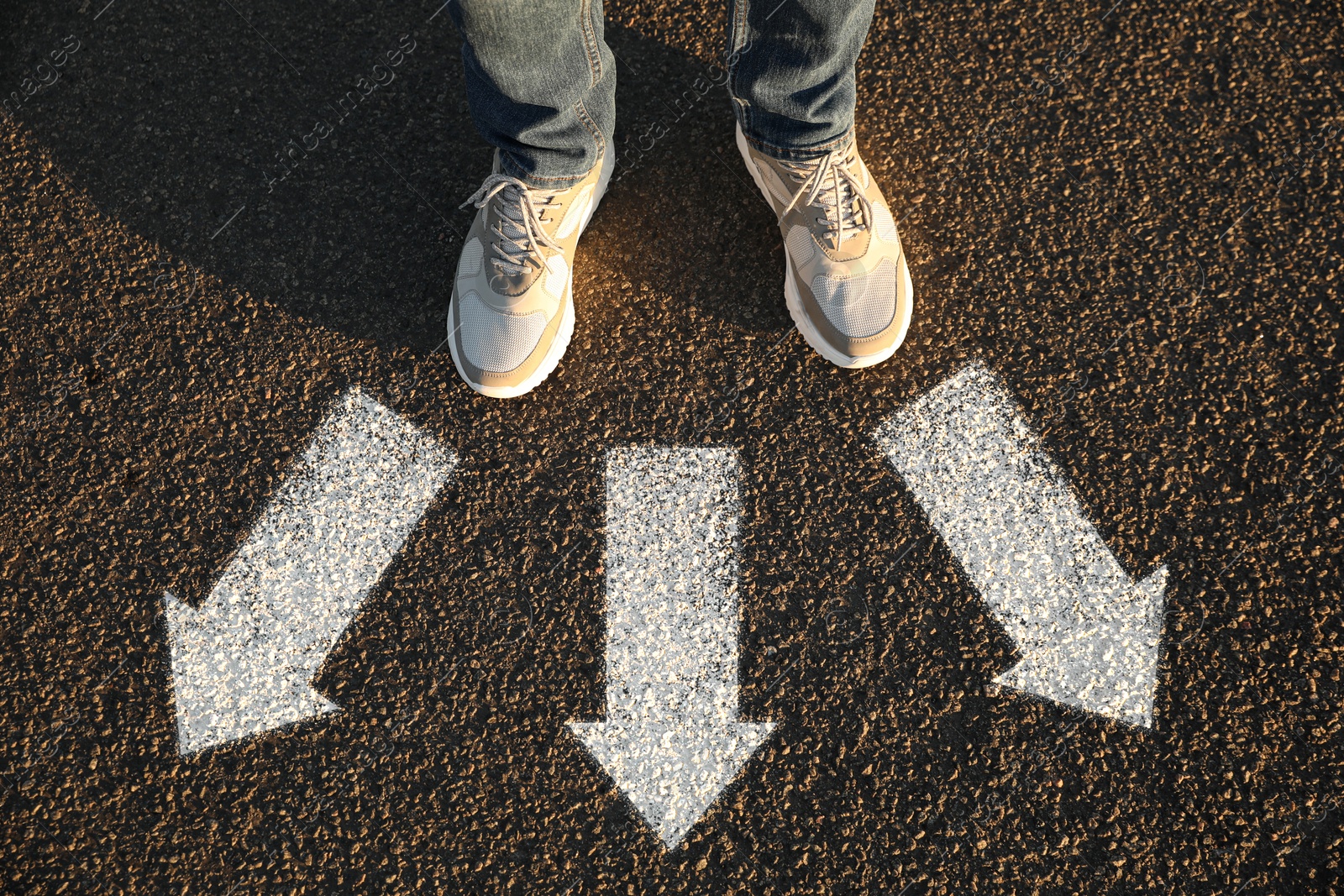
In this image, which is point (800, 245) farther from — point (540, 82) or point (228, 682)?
point (228, 682)

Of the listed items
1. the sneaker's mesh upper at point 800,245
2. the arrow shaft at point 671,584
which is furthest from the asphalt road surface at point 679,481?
the sneaker's mesh upper at point 800,245

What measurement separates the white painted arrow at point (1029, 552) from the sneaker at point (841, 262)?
24 centimetres

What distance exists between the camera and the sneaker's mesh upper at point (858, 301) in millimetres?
2117

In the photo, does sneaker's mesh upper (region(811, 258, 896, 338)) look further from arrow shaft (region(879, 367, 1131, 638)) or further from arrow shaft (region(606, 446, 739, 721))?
arrow shaft (region(606, 446, 739, 721))

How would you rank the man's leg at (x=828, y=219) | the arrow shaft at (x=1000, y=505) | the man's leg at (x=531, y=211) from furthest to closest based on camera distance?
the arrow shaft at (x=1000, y=505)
the man's leg at (x=828, y=219)
the man's leg at (x=531, y=211)

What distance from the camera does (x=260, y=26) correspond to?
8.04 feet

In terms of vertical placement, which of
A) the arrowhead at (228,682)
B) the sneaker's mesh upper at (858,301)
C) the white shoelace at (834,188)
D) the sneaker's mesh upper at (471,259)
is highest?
the white shoelace at (834,188)

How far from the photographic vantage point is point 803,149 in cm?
204

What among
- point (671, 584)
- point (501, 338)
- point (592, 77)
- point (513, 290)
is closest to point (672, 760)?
point (671, 584)

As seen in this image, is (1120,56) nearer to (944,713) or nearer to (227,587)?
(944,713)

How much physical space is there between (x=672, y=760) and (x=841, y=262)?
1.39 m

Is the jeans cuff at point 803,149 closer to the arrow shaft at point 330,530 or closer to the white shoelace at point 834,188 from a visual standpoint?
the white shoelace at point 834,188

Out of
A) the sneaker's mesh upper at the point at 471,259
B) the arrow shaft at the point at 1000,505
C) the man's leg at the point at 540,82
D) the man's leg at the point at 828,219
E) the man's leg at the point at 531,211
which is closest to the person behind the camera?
the man's leg at the point at 540,82

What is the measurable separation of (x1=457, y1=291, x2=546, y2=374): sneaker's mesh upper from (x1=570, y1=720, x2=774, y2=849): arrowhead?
976mm
